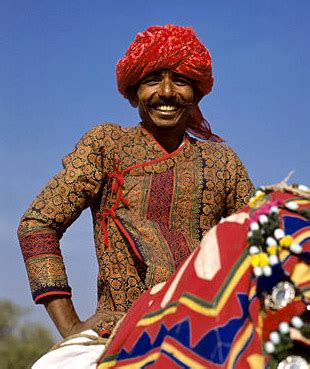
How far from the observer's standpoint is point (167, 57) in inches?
140

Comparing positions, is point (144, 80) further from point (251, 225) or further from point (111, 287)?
point (251, 225)

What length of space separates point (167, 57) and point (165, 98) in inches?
6.9

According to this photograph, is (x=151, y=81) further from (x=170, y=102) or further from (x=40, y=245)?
(x=40, y=245)

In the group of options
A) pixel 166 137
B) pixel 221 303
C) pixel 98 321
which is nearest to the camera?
pixel 221 303

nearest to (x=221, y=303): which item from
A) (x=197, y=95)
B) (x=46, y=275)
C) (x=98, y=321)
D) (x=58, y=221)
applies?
(x=98, y=321)

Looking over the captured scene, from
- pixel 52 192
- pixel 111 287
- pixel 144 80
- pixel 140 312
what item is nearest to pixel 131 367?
pixel 140 312

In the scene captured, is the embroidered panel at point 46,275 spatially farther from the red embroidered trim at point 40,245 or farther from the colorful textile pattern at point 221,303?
the colorful textile pattern at point 221,303

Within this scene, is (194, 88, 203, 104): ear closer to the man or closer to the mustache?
the man

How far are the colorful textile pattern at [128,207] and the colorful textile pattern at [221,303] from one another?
983 millimetres

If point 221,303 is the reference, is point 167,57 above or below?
above

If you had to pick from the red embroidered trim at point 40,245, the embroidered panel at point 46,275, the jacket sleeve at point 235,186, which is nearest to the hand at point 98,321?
the embroidered panel at point 46,275

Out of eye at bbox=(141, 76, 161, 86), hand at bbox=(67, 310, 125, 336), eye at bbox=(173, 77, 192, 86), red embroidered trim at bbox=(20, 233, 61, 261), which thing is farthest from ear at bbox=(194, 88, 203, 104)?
hand at bbox=(67, 310, 125, 336)

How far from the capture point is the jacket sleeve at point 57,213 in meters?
3.38

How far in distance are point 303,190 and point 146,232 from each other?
1144 millimetres
